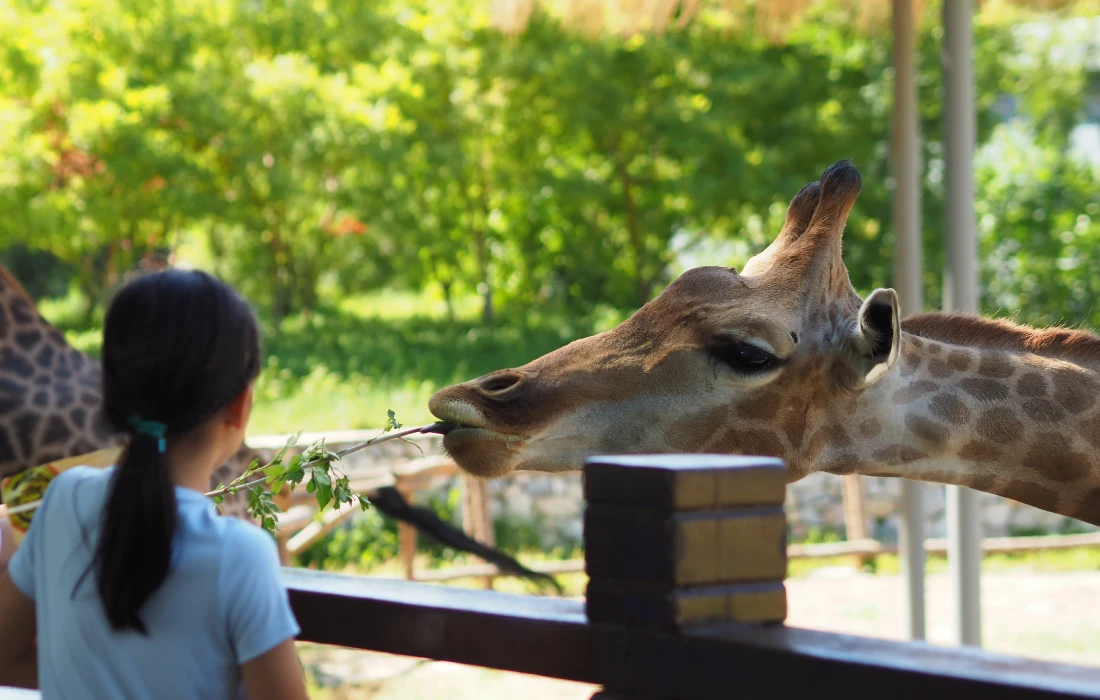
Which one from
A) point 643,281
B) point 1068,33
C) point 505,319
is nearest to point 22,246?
point 505,319

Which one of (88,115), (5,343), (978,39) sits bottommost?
(5,343)

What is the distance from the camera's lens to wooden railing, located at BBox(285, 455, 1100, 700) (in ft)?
3.53

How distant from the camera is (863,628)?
6.00 meters

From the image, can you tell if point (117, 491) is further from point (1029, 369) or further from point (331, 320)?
point (331, 320)

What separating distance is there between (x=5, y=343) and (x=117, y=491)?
2692 millimetres

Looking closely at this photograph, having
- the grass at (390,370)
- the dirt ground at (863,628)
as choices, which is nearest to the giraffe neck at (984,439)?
the dirt ground at (863,628)

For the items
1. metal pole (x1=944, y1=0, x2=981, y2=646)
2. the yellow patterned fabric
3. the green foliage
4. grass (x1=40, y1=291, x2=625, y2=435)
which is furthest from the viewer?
the green foliage

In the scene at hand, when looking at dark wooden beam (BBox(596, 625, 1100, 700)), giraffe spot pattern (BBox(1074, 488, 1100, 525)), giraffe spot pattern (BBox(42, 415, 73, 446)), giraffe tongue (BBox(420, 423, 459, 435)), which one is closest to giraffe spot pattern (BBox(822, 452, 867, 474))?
giraffe spot pattern (BBox(1074, 488, 1100, 525))

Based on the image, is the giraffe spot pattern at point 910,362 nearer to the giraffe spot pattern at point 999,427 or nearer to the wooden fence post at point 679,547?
the giraffe spot pattern at point 999,427

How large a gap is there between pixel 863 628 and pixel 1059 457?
12.5ft

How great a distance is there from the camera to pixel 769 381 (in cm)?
239

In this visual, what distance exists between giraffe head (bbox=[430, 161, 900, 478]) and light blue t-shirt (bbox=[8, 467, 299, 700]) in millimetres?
1041

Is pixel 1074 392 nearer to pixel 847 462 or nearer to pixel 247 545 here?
pixel 847 462

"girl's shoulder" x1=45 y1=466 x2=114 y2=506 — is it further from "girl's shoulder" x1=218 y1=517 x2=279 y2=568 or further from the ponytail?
"girl's shoulder" x1=218 y1=517 x2=279 y2=568
